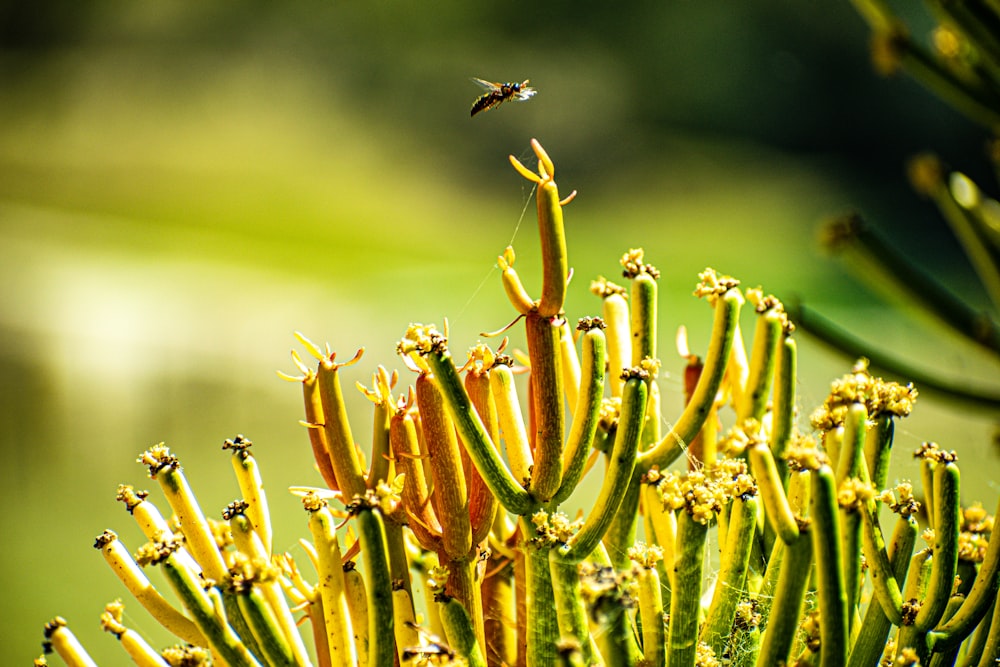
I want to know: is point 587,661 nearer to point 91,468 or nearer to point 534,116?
point 91,468

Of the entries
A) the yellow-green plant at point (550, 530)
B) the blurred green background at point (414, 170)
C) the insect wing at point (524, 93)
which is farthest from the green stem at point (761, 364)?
the blurred green background at point (414, 170)

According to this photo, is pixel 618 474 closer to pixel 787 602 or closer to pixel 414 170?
pixel 787 602

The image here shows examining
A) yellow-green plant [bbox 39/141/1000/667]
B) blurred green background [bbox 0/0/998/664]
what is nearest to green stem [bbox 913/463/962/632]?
yellow-green plant [bbox 39/141/1000/667]

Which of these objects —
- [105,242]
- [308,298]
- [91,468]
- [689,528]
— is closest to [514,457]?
[689,528]

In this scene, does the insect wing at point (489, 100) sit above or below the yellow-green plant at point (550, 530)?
above

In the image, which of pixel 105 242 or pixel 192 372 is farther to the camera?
pixel 105 242

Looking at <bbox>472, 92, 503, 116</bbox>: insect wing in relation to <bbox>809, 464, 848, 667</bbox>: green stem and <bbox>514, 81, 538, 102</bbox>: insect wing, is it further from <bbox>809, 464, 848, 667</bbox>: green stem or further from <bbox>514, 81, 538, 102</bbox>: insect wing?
<bbox>809, 464, 848, 667</bbox>: green stem

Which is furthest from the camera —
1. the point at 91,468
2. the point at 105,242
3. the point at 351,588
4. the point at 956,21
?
the point at 105,242

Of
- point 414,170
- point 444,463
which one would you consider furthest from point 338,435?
point 414,170

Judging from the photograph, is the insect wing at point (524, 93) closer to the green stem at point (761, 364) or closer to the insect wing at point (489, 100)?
the insect wing at point (489, 100)
